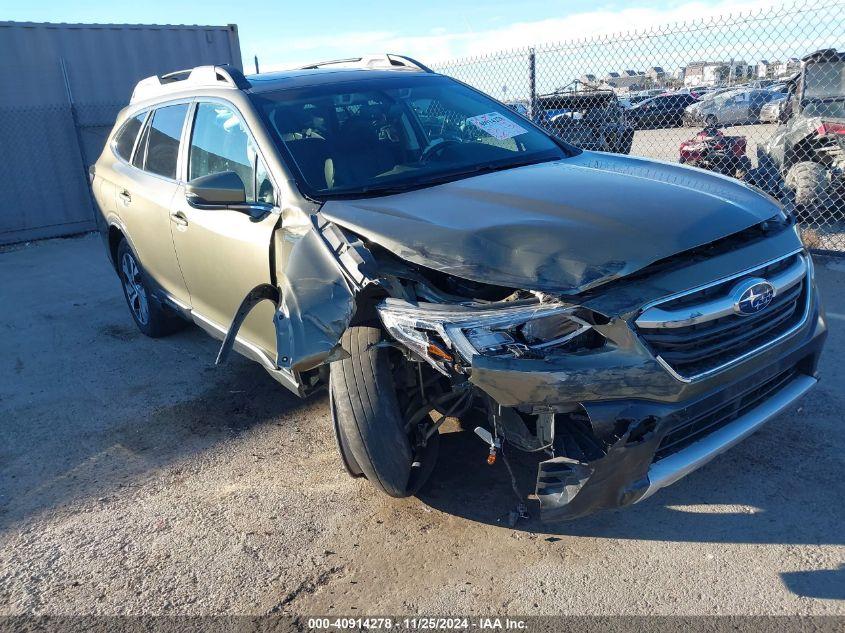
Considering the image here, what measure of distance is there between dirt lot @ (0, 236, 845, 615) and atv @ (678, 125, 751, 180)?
4.14 m

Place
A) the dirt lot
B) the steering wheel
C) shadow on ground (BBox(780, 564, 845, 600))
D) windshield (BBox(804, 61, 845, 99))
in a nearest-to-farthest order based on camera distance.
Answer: shadow on ground (BBox(780, 564, 845, 600))
the dirt lot
the steering wheel
windshield (BBox(804, 61, 845, 99))

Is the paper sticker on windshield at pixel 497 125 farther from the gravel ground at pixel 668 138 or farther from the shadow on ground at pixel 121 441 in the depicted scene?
the gravel ground at pixel 668 138

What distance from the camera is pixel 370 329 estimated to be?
283 cm

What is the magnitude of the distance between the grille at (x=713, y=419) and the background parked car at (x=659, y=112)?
8758 mm


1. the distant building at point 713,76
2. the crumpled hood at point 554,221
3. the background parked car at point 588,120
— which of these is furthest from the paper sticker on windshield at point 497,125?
the distant building at point 713,76

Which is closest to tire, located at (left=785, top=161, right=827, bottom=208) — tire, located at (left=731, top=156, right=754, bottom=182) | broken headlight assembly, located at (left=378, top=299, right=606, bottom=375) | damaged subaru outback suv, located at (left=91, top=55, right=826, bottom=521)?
tire, located at (left=731, top=156, right=754, bottom=182)

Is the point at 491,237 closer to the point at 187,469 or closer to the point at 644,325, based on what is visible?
the point at 644,325

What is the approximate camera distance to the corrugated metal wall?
10.4m

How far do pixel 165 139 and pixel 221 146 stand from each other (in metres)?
0.96

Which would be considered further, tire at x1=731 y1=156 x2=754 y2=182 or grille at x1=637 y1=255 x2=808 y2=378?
tire at x1=731 y1=156 x2=754 y2=182

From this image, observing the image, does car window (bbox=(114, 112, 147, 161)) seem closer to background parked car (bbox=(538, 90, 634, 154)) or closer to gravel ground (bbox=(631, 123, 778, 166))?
background parked car (bbox=(538, 90, 634, 154))

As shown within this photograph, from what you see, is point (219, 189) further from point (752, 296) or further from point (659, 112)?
point (659, 112)

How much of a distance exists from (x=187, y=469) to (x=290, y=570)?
111 cm

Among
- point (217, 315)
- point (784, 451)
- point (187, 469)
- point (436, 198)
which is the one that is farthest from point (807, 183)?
point (187, 469)
